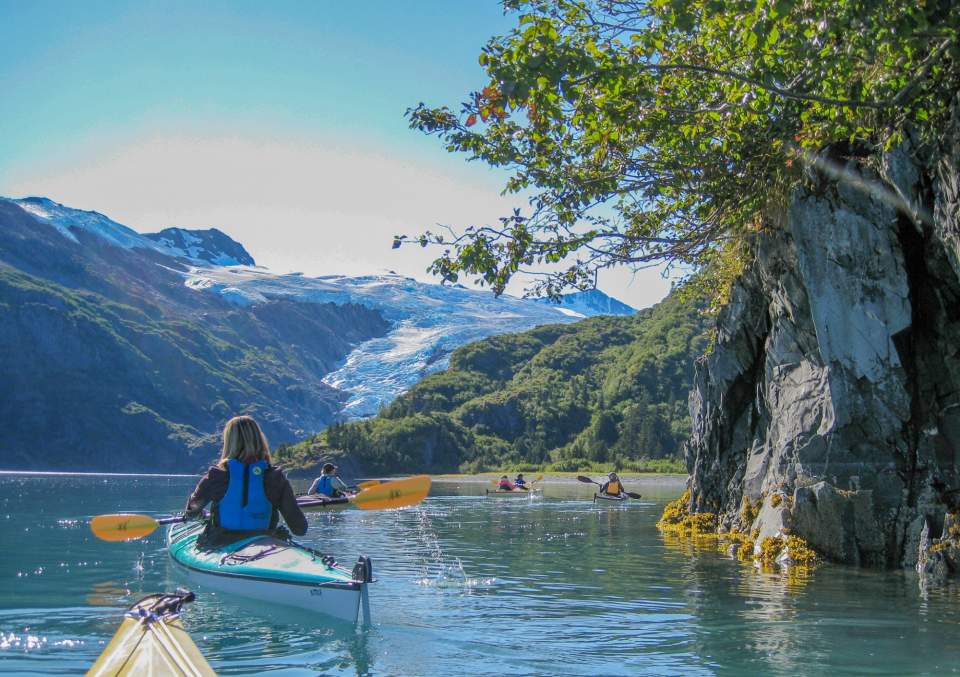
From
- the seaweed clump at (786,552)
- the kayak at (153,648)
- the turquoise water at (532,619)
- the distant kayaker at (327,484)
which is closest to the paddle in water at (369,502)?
the turquoise water at (532,619)

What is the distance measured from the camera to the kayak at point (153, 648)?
283 inches

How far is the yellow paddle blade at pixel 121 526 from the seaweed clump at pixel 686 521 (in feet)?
58.5

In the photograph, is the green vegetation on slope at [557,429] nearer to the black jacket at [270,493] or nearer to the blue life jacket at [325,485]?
the blue life jacket at [325,485]

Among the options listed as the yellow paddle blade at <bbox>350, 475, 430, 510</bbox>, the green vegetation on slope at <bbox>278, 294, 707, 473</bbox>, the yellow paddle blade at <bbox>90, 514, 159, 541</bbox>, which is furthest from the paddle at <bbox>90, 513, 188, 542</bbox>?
the green vegetation on slope at <bbox>278, 294, 707, 473</bbox>

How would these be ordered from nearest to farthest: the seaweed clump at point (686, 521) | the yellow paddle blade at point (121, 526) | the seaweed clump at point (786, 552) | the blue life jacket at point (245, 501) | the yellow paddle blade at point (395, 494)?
the blue life jacket at point (245, 501) < the yellow paddle blade at point (121, 526) < the yellow paddle blade at point (395, 494) < the seaweed clump at point (786, 552) < the seaweed clump at point (686, 521)

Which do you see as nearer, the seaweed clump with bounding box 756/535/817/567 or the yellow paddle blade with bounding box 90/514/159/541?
the yellow paddle blade with bounding box 90/514/159/541

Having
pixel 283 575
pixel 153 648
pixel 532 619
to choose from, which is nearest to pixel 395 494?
pixel 283 575

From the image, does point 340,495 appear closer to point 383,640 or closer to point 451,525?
point 383,640

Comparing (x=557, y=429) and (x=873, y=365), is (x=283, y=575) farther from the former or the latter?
(x=557, y=429)

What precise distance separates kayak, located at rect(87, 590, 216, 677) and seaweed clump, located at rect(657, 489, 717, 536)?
70.7ft

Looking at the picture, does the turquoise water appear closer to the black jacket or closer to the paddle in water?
the paddle in water

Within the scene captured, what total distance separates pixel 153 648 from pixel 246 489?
6.74 meters

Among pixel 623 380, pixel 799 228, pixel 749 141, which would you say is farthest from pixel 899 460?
pixel 623 380

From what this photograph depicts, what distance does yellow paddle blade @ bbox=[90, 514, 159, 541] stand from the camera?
1477 cm
